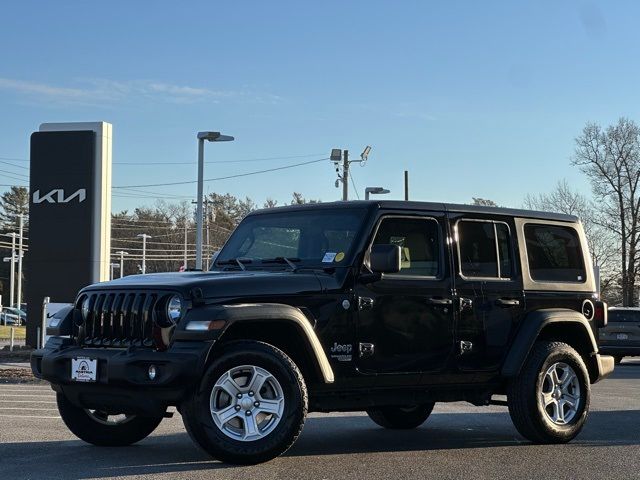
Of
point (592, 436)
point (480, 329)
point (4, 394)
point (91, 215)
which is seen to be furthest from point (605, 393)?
point (91, 215)

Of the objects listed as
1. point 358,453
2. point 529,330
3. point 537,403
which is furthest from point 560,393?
point 358,453

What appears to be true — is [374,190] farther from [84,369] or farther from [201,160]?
[84,369]

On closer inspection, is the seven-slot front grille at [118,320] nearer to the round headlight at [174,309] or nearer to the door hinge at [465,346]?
the round headlight at [174,309]

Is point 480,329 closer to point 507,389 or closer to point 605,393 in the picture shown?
point 507,389

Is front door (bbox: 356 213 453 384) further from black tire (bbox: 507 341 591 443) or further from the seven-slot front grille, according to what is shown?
the seven-slot front grille

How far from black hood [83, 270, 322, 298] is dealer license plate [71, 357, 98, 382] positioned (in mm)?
600

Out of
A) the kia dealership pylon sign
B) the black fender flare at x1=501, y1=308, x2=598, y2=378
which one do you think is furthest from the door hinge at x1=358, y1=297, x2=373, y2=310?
the kia dealership pylon sign

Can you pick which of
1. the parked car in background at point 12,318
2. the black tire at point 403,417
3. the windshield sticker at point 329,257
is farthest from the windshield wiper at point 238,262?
the parked car in background at point 12,318

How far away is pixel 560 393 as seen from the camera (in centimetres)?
928

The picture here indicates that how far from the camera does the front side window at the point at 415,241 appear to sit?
848cm

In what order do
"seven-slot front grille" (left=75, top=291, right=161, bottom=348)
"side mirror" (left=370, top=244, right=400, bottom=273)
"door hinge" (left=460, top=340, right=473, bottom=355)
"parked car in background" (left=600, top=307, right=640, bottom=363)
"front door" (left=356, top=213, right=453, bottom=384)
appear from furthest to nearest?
"parked car in background" (left=600, top=307, right=640, bottom=363), "door hinge" (left=460, top=340, right=473, bottom=355), "front door" (left=356, top=213, right=453, bottom=384), "side mirror" (left=370, top=244, right=400, bottom=273), "seven-slot front grille" (left=75, top=291, right=161, bottom=348)

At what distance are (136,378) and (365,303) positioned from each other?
1903mm

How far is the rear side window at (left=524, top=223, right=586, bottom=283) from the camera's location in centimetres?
950

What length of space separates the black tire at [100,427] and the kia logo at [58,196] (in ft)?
65.7
